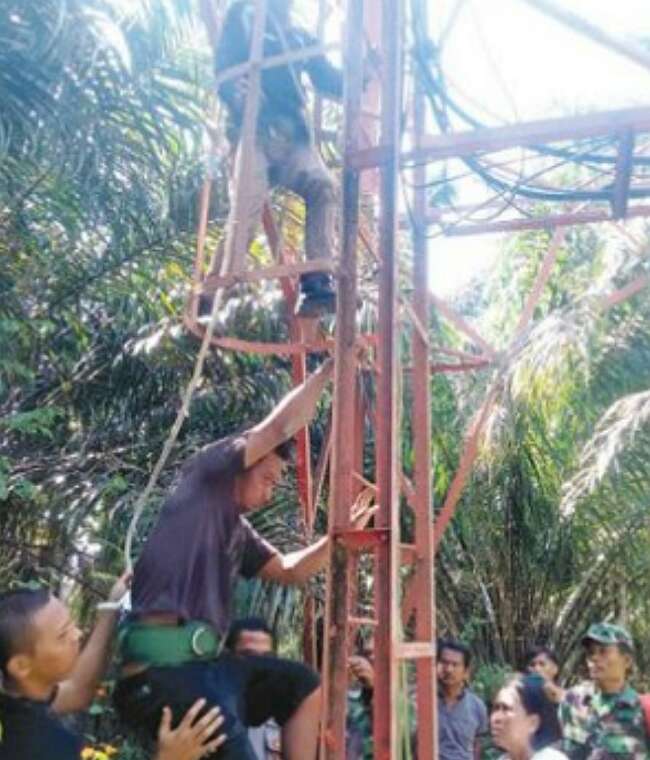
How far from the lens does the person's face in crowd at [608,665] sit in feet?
14.4

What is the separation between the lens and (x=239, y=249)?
349 centimetres

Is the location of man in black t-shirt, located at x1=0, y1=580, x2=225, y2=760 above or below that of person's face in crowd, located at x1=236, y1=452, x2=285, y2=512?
below

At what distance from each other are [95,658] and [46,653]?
30cm

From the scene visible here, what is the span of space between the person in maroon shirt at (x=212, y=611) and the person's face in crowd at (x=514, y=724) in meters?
0.93

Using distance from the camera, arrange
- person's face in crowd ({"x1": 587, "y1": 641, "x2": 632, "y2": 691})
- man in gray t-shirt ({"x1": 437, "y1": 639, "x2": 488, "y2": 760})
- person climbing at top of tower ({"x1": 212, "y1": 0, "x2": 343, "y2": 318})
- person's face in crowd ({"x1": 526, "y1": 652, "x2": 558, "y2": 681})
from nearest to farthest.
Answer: person climbing at top of tower ({"x1": 212, "y1": 0, "x2": 343, "y2": 318})
person's face in crowd ({"x1": 587, "y1": 641, "x2": 632, "y2": 691})
man in gray t-shirt ({"x1": 437, "y1": 639, "x2": 488, "y2": 760})
person's face in crowd ({"x1": 526, "y1": 652, "x2": 558, "y2": 681})

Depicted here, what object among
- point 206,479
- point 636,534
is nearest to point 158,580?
point 206,479

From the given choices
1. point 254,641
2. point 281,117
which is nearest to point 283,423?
point 281,117

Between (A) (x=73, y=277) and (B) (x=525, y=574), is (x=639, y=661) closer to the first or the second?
(B) (x=525, y=574)

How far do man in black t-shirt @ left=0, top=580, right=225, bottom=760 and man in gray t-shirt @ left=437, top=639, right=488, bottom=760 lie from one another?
3124mm

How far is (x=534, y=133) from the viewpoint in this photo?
3.20m

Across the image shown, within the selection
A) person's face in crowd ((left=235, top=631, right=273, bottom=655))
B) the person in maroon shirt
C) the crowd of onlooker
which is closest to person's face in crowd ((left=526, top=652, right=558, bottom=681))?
the crowd of onlooker

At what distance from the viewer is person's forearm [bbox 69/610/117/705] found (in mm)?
2986

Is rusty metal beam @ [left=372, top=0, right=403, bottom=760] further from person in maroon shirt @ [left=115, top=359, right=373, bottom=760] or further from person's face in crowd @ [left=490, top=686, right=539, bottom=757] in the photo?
person's face in crowd @ [left=490, top=686, right=539, bottom=757]

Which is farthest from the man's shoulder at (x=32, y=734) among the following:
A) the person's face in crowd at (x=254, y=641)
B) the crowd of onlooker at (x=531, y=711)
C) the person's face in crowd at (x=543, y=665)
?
the person's face in crowd at (x=543, y=665)
